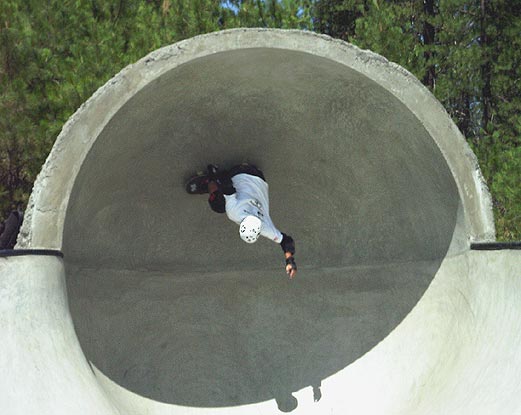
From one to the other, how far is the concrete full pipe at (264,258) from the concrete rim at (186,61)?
0.5 inches

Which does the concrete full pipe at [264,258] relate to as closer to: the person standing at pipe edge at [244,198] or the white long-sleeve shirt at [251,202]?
the person standing at pipe edge at [244,198]


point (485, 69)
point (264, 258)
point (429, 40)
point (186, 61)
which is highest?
point (429, 40)

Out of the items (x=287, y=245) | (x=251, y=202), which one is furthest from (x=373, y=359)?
(x=251, y=202)

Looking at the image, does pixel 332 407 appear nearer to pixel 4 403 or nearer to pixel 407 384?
pixel 407 384

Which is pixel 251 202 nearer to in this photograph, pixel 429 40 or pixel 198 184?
pixel 198 184

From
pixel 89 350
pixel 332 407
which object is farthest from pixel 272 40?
pixel 332 407

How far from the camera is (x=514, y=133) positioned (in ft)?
37.6

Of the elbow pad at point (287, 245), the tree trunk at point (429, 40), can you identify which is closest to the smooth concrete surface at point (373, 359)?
the elbow pad at point (287, 245)

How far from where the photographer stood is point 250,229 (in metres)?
5.52

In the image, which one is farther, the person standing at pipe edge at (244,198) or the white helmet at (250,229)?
the person standing at pipe edge at (244,198)

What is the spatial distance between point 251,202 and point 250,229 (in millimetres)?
693

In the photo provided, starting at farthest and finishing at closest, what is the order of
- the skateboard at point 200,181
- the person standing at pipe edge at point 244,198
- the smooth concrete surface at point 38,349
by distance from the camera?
the skateboard at point 200,181 < the person standing at pipe edge at point 244,198 < the smooth concrete surface at point 38,349

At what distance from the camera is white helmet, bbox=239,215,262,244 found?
551cm

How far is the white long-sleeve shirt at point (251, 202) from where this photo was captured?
594 cm
